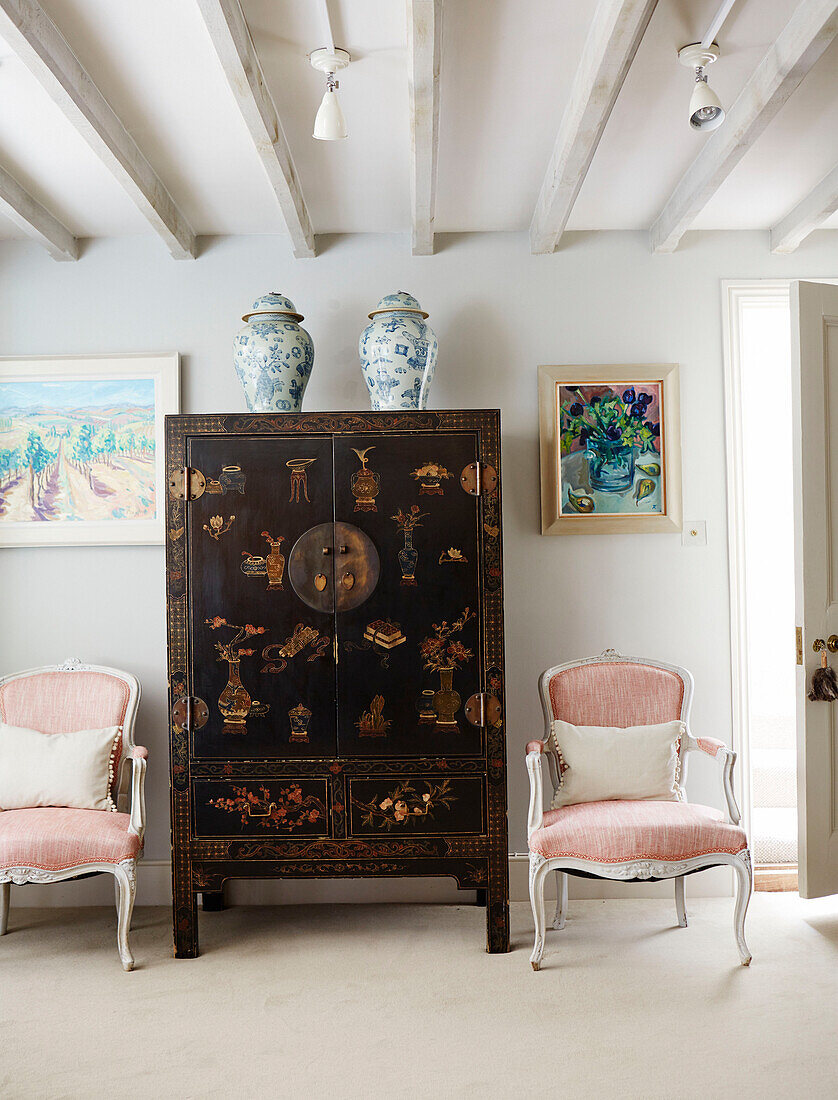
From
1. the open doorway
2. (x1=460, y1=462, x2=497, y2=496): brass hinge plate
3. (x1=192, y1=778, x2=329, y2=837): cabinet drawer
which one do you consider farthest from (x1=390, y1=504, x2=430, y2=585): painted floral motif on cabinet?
the open doorway

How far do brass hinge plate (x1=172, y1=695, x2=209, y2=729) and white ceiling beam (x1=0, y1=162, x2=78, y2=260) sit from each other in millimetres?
1776

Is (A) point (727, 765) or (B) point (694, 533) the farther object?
(B) point (694, 533)

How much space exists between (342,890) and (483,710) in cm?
108

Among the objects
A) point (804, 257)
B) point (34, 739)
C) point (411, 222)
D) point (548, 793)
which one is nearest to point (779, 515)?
point (804, 257)

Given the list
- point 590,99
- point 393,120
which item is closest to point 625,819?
point 590,99

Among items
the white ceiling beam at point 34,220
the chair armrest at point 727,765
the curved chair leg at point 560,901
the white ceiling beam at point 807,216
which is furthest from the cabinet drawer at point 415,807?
the white ceiling beam at point 807,216

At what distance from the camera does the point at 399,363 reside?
10.2 ft

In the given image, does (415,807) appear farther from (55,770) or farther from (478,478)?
(55,770)

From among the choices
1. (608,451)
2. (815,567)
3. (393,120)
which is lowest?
(815,567)

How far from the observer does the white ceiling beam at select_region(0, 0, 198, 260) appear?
202 cm

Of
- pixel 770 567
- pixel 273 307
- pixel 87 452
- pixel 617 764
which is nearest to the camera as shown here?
pixel 617 764

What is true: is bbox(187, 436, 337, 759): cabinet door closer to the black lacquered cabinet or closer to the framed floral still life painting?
the black lacquered cabinet

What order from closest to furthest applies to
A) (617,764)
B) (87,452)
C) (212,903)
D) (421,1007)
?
(421,1007)
(617,764)
(212,903)
(87,452)

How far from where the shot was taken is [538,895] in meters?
2.79
